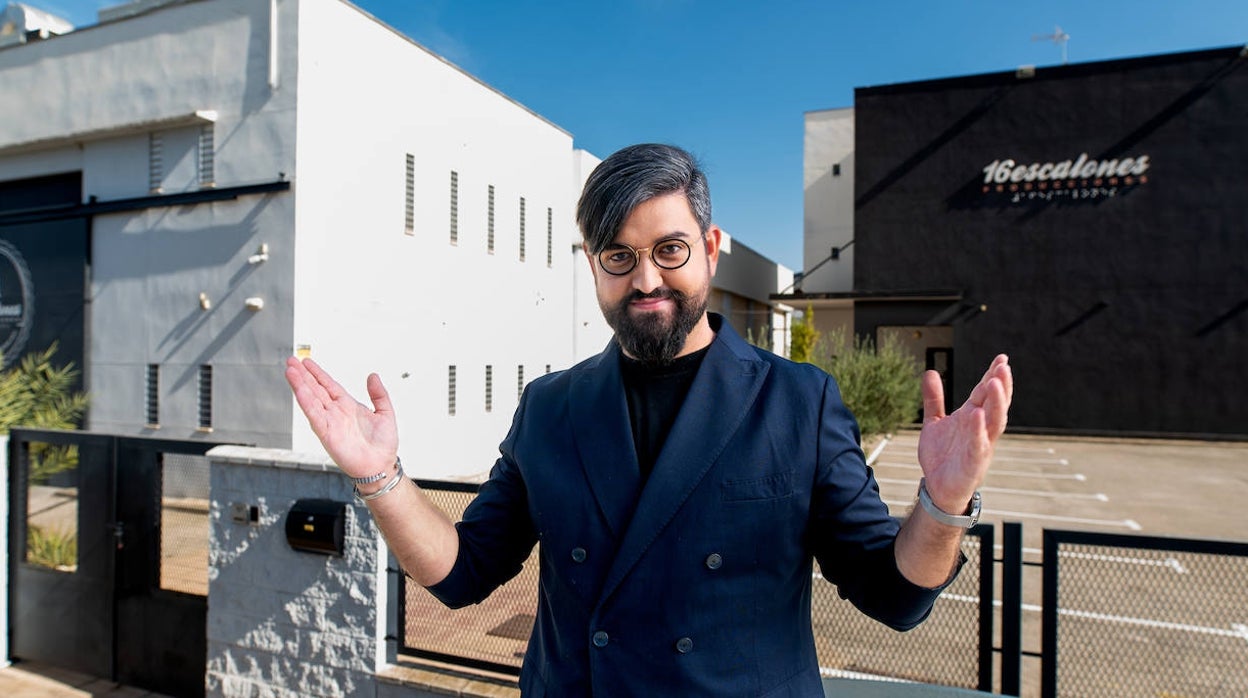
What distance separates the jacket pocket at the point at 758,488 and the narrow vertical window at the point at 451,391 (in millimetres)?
11622

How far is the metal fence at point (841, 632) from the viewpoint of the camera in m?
2.91

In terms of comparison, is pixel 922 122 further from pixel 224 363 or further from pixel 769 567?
pixel 769 567

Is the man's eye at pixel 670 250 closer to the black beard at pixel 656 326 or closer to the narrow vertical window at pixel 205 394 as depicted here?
the black beard at pixel 656 326

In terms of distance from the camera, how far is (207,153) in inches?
406

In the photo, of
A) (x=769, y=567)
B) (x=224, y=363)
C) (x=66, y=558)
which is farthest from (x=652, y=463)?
(x=224, y=363)

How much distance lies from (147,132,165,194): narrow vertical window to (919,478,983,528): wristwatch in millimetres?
12147

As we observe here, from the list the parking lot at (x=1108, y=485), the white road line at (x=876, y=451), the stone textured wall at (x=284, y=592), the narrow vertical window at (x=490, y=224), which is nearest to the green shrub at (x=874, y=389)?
the white road line at (x=876, y=451)

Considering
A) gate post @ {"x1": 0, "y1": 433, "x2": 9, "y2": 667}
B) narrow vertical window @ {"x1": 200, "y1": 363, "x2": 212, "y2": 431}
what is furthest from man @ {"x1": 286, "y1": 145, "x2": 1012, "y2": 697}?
narrow vertical window @ {"x1": 200, "y1": 363, "x2": 212, "y2": 431}

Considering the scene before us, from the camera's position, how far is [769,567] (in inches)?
53.6

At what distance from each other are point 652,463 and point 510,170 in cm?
1355

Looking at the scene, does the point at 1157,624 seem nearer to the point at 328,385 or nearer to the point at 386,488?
the point at 386,488

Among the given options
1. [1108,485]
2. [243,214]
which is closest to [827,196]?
[1108,485]

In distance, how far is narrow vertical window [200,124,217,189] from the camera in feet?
33.7

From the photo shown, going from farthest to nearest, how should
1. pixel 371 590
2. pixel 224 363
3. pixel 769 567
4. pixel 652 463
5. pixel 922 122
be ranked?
pixel 922 122, pixel 224 363, pixel 371 590, pixel 652 463, pixel 769 567
